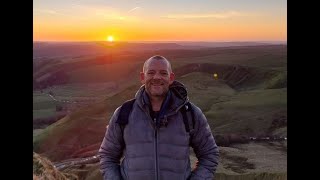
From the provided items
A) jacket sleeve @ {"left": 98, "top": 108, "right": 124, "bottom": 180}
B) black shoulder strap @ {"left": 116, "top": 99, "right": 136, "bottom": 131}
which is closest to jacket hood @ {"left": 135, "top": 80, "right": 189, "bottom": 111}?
black shoulder strap @ {"left": 116, "top": 99, "right": 136, "bottom": 131}

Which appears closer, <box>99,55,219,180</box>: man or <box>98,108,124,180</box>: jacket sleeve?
<box>99,55,219,180</box>: man

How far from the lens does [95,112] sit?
39.8m

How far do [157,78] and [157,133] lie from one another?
19.3 inches

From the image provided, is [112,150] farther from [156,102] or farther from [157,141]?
[156,102]

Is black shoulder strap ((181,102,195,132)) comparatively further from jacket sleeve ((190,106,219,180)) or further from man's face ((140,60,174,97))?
man's face ((140,60,174,97))

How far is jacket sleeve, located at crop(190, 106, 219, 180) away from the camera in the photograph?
3.75 metres

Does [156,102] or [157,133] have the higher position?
[156,102]

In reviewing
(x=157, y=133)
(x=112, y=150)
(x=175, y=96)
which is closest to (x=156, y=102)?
(x=175, y=96)

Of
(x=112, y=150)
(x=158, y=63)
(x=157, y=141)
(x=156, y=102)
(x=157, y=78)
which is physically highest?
(x=158, y=63)

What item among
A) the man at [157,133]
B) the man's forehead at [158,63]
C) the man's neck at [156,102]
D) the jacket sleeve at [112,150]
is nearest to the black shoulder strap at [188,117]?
the man at [157,133]

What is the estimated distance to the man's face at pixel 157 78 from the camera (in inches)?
147

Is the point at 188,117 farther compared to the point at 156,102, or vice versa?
the point at 156,102

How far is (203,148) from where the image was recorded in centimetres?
387

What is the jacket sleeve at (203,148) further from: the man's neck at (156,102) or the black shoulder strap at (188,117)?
the man's neck at (156,102)
